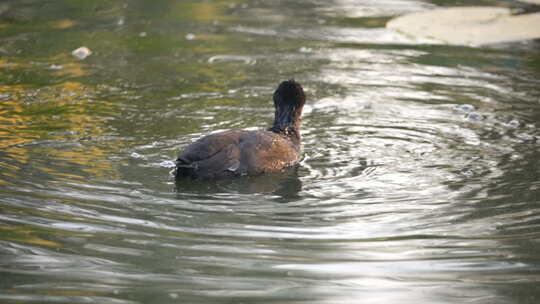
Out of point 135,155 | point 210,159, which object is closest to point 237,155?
point 210,159

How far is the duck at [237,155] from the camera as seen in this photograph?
652 cm

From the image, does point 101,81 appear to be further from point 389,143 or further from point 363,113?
point 389,143

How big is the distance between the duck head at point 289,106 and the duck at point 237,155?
22 cm

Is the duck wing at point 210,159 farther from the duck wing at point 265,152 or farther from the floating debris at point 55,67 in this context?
the floating debris at point 55,67

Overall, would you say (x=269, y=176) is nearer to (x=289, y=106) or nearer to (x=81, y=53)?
(x=289, y=106)

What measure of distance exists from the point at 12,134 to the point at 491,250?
16.4 ft

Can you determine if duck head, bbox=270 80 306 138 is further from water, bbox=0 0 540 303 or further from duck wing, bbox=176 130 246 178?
duck wing, bbox=176 130 246 178

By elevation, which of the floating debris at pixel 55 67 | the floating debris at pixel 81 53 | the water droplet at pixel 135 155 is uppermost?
the floating debris at pixel 81 53

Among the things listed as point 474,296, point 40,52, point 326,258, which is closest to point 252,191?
point 326,258

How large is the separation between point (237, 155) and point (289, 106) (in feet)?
4.62

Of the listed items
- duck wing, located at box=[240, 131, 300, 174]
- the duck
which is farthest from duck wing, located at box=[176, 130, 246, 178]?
duck wing, located at box=[240, 131, 300, 174]

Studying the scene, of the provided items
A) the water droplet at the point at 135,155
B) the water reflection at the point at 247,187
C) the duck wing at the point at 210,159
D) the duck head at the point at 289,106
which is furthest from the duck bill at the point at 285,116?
the water droplet at the point at 135,155

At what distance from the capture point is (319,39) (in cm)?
1299

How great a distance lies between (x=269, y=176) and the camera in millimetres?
6980
